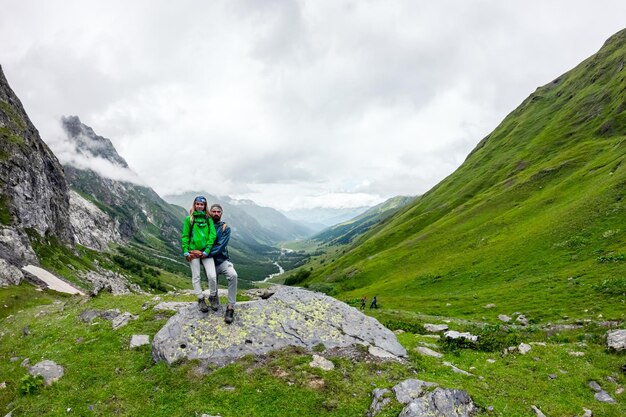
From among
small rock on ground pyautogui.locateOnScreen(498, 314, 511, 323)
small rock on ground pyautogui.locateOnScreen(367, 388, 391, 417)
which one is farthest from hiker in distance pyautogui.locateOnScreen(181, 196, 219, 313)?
small rock on ground pyautogui.locateOnScreen(498, 314, 511, 323)

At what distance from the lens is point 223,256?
21.1m

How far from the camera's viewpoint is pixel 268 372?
17.7 meters

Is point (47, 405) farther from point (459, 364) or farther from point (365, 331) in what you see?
point (459, 364)

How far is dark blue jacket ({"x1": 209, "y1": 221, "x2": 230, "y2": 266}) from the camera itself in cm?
2055

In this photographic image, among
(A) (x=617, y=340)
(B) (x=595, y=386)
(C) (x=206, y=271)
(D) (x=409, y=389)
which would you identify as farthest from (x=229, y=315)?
(A) (x=617, y=340)

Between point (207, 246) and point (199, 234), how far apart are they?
2.89 feet

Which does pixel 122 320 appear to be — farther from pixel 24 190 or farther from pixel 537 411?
pixel 24 190

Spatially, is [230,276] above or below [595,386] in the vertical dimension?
above

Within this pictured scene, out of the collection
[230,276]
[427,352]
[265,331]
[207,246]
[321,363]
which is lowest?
[427,352]

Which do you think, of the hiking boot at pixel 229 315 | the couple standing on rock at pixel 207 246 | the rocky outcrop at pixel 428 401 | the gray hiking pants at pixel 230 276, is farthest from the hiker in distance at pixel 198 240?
the rocky outcrop at pixel 428 401

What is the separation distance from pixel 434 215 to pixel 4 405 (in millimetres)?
158322

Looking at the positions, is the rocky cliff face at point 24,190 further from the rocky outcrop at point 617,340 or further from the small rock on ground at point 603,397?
the rocky outcrop at point 617,340

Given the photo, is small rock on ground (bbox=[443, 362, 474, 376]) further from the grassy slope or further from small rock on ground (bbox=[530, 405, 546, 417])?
small rock on ground (bbox=[530, 405, 546, 417])

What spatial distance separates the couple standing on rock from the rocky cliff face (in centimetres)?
9028
